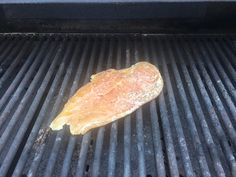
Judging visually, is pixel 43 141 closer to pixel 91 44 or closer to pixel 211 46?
pixel 91 44

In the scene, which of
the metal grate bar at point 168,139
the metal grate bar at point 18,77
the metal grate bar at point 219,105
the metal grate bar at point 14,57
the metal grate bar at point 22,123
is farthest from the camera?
the metal grate bar at point 14,57

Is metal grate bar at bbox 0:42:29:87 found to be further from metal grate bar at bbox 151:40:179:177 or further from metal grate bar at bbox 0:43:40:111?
metal grate bar at bbox 151:40:179:177

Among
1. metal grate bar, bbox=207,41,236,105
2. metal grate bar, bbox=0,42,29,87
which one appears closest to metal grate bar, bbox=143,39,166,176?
metal grate bar, bbox=207,41,236,105

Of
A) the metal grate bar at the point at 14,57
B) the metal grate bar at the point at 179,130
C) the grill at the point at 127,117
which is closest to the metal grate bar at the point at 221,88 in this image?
the grill at the point at 127,117

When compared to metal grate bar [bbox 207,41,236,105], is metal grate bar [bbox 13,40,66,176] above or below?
above

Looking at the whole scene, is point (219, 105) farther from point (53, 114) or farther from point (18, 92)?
point (18, 92)

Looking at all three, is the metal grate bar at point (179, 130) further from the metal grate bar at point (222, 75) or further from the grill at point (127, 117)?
the metal grate bar at point (222, 75)
